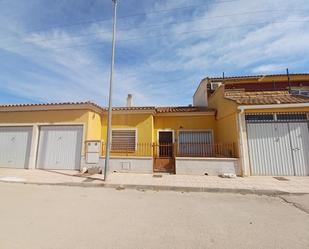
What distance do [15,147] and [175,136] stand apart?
1027cm

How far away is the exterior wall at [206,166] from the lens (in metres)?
9.63

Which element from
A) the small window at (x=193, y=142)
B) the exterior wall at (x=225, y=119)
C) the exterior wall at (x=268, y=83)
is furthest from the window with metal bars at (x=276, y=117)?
the exterior wall at (x=268, y=83)

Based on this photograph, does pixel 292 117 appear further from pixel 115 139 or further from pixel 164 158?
pixel 115 139

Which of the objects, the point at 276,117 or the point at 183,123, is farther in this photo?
the point at 183,123

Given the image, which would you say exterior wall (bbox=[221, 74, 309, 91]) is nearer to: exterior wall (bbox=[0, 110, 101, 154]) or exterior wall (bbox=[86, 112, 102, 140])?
exterior wall (bbox=[86, 112, 102, 140])

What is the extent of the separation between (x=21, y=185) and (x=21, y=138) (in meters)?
5.15

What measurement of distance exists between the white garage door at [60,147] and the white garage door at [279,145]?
9.56 meters

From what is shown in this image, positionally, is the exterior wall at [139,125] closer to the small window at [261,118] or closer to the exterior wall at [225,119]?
the exterior wall at [225,119]

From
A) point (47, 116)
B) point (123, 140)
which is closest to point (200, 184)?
point (123, 140)

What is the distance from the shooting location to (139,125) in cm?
1241

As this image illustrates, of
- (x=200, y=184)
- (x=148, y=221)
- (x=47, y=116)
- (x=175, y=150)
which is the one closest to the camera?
(x=148, y=221)

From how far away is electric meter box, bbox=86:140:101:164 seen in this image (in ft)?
35.3

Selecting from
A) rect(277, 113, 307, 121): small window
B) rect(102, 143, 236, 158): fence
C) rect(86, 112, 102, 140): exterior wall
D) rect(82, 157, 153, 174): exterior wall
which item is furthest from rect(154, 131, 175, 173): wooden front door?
rect(277, 113, 307, 121): small window

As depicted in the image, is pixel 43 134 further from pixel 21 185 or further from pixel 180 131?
pixel 180 131
